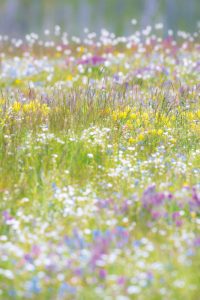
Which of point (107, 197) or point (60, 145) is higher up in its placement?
point (60, 145)

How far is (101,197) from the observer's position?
542 cm

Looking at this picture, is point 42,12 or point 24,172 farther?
point 42,12

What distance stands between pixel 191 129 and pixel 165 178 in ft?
5.17

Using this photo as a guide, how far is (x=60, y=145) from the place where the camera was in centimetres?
641

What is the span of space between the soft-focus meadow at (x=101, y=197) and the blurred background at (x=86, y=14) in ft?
57.6

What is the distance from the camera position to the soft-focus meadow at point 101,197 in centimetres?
404

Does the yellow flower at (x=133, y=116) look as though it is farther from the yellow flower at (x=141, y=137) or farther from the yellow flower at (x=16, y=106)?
the yellow flower at (x=16, y=106)

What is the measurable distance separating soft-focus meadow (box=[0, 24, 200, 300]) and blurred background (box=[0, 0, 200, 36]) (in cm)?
1756

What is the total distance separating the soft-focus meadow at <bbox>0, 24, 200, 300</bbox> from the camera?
4043 mm

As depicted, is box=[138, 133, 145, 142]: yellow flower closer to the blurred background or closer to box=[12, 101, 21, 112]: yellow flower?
box=[12, 101, 21, 112]: yellow flower

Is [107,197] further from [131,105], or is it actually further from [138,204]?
[131,105]

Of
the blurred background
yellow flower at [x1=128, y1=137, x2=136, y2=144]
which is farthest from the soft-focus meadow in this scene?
the blurred background

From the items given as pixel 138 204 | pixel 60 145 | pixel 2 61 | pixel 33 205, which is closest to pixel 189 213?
pixel 138 204

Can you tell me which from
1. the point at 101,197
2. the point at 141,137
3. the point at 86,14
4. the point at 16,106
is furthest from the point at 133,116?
the point at 86,14
